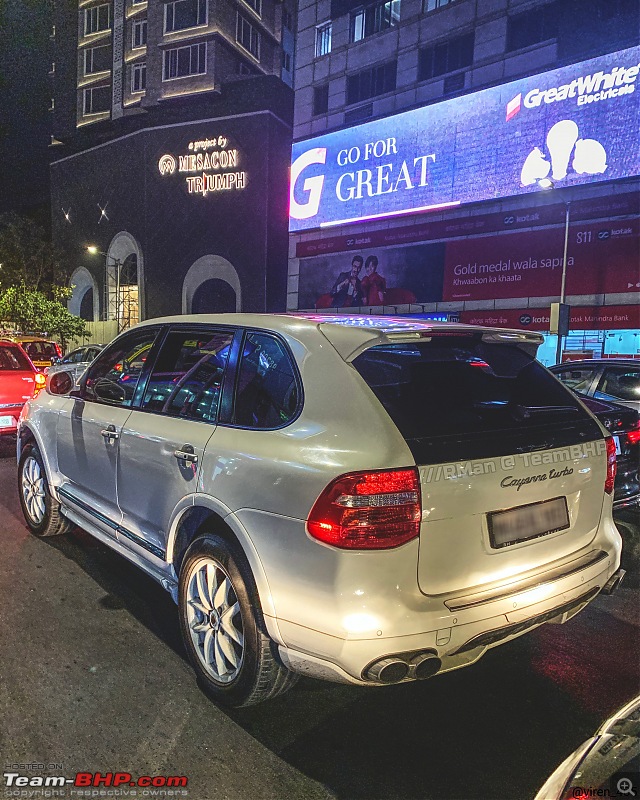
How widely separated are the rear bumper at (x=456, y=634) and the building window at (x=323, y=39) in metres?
34.6

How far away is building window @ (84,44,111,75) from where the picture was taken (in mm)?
44656

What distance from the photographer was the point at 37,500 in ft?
15.7

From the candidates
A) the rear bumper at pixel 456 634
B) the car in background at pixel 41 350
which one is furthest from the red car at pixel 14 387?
the car in background at pixel 41 350

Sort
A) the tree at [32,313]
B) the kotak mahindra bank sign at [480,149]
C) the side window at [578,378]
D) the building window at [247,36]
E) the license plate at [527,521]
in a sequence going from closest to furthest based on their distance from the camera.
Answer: the license plate at [527,521] < the side window at [578,378] < the kotak mahindra bank sign at [480,149] < the tree at [32,313] < the building window at [247,36]

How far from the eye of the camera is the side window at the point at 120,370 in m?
3.63

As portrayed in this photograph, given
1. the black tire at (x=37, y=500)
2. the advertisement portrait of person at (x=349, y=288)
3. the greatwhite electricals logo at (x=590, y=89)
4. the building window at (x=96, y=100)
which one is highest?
the building window at (x=96, y=100)

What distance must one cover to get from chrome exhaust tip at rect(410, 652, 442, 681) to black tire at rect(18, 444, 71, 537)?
3.43 meters

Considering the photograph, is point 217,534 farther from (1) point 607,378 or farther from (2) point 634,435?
(1) point 607,378

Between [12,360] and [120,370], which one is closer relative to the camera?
[120,370]

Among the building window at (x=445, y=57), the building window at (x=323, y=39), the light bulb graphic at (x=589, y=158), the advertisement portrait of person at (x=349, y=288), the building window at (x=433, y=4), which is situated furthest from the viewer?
the building window at (x=323, y=39)

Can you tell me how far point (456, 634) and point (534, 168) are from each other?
25019mm

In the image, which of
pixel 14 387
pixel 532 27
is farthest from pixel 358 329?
→ pixel 532 27

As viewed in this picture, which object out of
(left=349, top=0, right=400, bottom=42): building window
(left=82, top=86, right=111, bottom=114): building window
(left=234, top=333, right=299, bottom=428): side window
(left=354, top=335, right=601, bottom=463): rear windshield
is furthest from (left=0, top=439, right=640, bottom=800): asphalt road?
(left=82, top=86, right=111, bottom=114): building window

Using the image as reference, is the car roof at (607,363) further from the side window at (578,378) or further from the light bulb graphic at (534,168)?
the light bulb graphic at (534,168)
